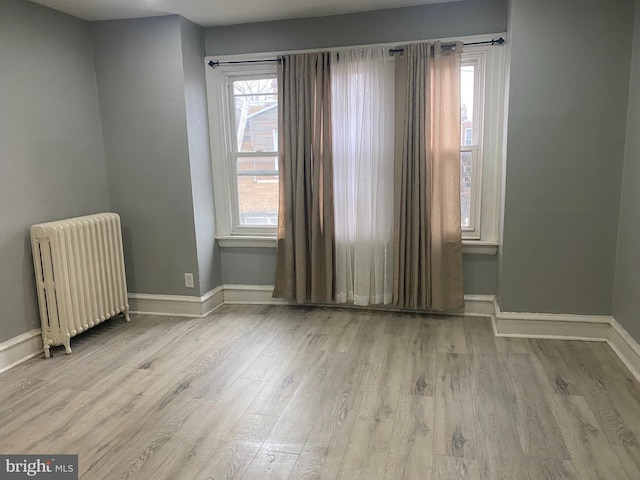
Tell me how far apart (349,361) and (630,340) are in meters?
1.72

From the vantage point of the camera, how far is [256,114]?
155 inches

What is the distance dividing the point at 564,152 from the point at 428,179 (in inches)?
36.2

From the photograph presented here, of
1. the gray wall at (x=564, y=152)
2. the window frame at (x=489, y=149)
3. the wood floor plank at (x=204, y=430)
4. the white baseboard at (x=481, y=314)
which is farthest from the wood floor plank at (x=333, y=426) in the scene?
the window frame at (x=489, y=149)

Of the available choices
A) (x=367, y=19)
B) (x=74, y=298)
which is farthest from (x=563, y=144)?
(x=74, y=298)

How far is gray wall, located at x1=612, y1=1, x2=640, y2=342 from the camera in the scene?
2771 mm

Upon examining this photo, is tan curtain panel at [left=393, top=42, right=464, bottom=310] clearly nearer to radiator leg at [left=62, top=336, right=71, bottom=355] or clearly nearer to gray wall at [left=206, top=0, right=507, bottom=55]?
gray wall at [left=206, top=0, right=507, bottom=55]

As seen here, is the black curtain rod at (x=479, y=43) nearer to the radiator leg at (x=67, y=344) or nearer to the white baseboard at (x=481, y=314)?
the white baseboard at (x=481, y=314)

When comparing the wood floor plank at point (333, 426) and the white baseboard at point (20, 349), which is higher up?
the white baseboard at point (20, 349)

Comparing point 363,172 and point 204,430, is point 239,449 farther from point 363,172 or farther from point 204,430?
point 363,172

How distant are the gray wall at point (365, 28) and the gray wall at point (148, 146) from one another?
513 mm

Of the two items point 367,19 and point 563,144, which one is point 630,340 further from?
point 367,19

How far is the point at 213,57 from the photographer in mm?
3877

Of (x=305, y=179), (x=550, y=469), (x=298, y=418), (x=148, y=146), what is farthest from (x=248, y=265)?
(x=550, y=469)

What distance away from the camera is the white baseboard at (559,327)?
3146mm
